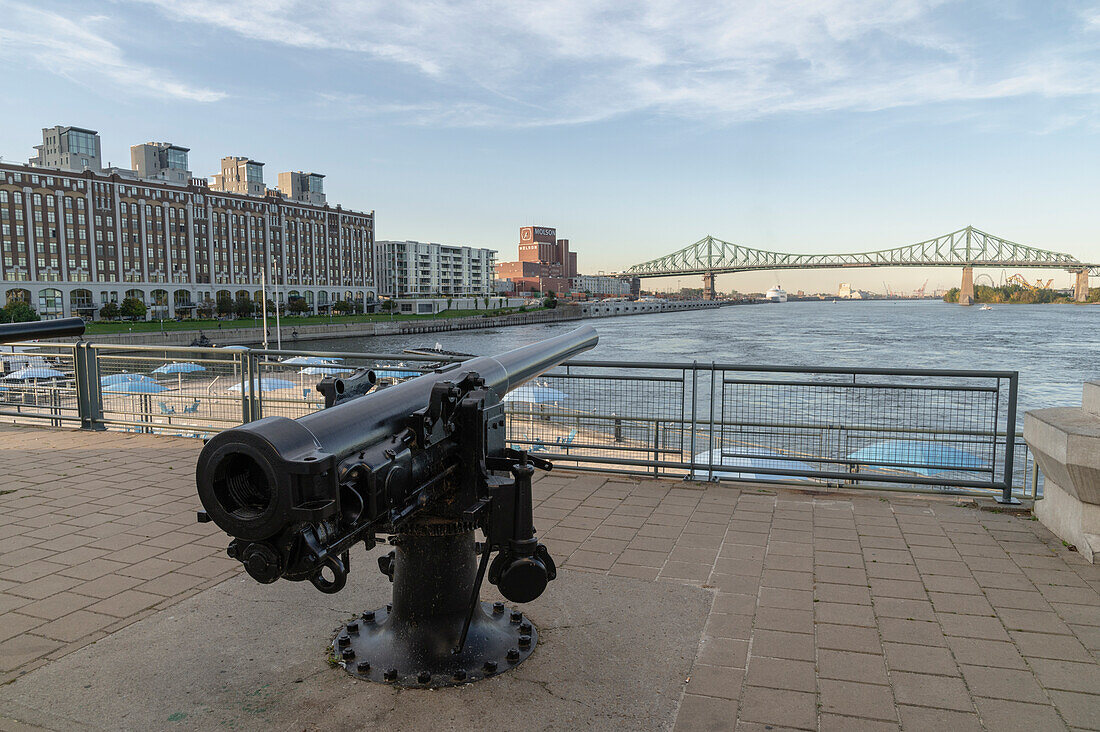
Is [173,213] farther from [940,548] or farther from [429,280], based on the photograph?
[940,548]

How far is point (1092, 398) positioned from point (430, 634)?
479cm

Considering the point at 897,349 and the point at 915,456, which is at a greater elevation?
the point at 915,456

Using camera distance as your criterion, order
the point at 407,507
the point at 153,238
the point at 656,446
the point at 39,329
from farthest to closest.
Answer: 1. the point at 153,238
2. the point at 656,446
3. the point at 407,507
4. the point at 39,329

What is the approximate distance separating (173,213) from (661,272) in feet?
305

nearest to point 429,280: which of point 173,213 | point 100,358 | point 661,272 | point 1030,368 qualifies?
point 661,272

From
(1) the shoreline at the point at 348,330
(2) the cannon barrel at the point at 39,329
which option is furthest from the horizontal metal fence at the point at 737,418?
(1) the shoreline at the point at 348,330

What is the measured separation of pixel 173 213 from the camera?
329ft

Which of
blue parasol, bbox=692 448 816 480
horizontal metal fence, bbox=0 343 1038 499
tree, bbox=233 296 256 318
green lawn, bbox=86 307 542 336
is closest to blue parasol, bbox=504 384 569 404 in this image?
horizontal metal fence, bbox=0 343 1038 499

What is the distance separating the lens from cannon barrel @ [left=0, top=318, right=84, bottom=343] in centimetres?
219

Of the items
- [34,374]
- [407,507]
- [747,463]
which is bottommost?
[747,463]

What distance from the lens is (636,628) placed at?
12.0ft

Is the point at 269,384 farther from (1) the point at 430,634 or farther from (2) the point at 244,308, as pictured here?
(2) the point at 244,308

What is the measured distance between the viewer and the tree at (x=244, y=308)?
95.2 metres

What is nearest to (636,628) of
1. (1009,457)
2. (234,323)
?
(1009,457)
